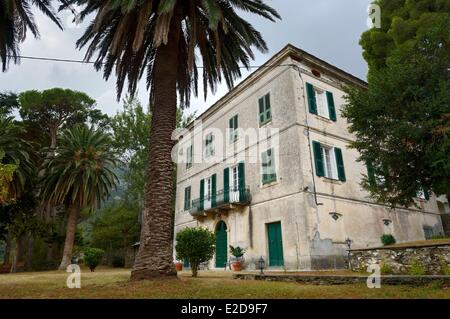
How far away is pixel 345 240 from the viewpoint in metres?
13.3

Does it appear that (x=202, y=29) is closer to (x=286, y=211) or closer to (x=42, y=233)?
(x=286, y=211)

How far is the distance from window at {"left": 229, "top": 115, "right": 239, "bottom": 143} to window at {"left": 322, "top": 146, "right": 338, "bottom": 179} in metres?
5.20

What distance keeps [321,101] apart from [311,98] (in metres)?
1.05

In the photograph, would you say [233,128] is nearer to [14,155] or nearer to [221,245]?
[221,245]

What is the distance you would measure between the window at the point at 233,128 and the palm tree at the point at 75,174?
12.4m

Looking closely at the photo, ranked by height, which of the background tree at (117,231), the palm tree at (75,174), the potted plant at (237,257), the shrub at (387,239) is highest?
the palm tree at (75,174)

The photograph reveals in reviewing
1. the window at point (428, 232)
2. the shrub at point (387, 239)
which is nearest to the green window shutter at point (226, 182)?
the shrub at point (387, 239)

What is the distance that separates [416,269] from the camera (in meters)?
7.99

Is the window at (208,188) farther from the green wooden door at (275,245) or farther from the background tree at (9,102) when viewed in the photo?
the background tree at (9,102)

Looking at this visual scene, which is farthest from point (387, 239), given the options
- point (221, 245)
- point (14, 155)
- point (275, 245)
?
point (14, 155)

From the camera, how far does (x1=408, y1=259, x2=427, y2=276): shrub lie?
25.9ft

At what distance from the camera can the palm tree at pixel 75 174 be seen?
2358 cm
